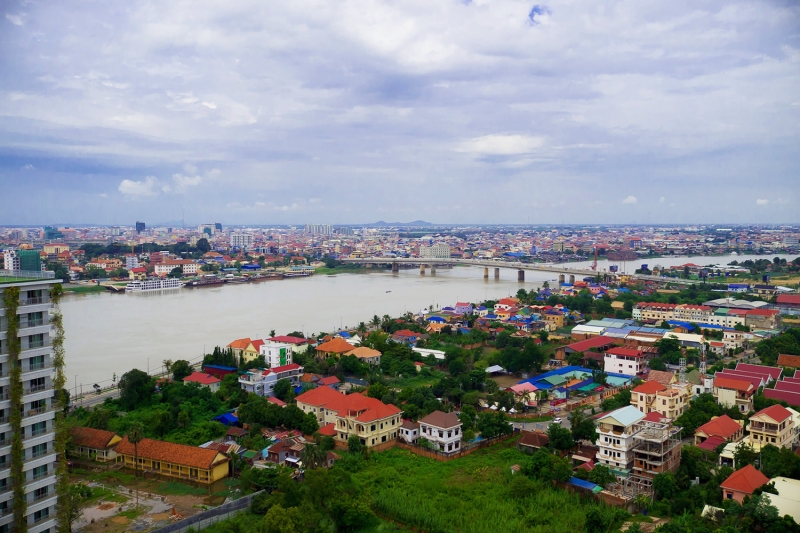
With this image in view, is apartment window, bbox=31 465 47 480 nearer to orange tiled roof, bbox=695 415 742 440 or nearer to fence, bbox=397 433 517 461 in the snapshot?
fence, bbox=397 433 517 461

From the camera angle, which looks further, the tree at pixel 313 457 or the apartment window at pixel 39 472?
the tree at pixel 313 457

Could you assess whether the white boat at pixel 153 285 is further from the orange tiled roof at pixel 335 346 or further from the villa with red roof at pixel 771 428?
the villa with red roof at pixel 771 428

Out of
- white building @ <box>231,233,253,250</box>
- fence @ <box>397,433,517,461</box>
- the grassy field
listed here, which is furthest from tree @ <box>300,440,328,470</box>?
white building @ <box>231,233,253,250</box>

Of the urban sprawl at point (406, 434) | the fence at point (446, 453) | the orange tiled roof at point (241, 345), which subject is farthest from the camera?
the orange tiled roof at point (241, 345)

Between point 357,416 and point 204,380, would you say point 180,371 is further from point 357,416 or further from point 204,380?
point 357,416

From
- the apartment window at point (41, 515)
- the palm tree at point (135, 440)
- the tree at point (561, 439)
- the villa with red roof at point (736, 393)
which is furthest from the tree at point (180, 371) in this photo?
the villa with red roof at point (736, 393)

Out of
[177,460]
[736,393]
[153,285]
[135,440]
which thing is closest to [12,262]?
[135,440]
